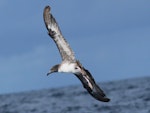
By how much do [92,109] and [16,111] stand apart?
5.36 metres

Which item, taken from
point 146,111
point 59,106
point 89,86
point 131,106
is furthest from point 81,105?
point 89,86

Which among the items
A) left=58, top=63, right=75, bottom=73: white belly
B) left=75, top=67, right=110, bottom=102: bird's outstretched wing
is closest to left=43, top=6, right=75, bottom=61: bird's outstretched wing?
left=58, top=63, right=75, bottom=73: white belly

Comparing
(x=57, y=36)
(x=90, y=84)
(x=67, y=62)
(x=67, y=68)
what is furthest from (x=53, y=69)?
(x=90, y=84)

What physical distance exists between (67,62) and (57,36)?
31.0 inches

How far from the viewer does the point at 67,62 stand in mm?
16047

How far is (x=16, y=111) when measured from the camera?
41344 mm

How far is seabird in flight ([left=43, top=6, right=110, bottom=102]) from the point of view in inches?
626

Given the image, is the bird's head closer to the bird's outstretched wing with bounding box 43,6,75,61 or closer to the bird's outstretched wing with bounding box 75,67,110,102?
the bird's outstretched wing with bounding box 43,6,75,61

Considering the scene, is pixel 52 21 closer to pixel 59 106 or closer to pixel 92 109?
pixel 92 109

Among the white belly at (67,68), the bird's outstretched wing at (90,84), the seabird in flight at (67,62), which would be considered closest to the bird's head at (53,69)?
the seabird in flight at (67,62)

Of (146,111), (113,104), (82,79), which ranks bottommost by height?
(82,79)

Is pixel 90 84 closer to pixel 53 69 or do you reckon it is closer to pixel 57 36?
pixel 53 69

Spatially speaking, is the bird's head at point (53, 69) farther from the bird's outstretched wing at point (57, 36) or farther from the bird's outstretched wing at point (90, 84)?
Result: the bird's outstretched wing at point (90, 84)

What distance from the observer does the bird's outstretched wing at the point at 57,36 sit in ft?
53.1
